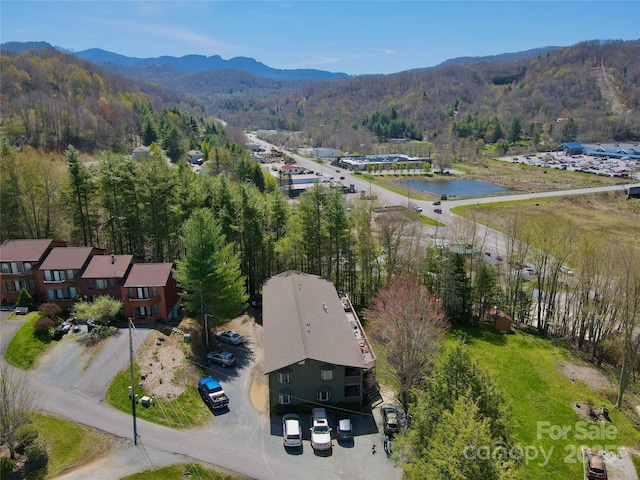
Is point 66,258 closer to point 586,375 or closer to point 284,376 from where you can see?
point 284,376

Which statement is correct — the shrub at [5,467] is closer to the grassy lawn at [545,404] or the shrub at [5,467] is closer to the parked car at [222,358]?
the parked car at [222,358]

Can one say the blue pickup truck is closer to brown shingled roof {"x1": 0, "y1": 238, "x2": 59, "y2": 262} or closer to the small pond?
brown shingled roof {"x1": 0, "y1": 238, "x2": 59, "y2": 262}

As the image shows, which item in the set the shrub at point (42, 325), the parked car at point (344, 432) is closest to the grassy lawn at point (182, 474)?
the parked car at point (344, 432)

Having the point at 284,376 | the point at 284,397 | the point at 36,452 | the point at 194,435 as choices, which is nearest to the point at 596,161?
the point at 284,376

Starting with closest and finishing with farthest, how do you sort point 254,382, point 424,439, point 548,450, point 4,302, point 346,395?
point 424,439 → point 548,450 → point 346,395 → point 254,382 → point 4,302

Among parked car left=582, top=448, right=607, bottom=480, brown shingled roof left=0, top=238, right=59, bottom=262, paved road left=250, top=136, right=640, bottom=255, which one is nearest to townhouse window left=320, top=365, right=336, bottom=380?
parked car left=582, top=448, right=607, bottom=480

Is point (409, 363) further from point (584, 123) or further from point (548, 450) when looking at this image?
point (584, 123)

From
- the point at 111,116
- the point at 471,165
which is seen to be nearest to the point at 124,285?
the point at 111,116
